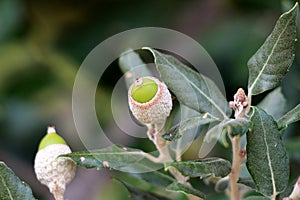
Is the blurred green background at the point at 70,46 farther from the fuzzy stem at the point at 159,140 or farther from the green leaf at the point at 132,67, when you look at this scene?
the fuzzy stem at the point at 159,140

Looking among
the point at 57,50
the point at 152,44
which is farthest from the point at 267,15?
the point at 57,50

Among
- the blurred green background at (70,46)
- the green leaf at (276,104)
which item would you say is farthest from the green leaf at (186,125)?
the blurred green background at (70,46)

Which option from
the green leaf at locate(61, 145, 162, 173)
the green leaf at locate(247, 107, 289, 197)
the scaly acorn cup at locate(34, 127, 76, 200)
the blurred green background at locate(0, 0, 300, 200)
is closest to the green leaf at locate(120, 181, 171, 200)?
the green leaf at locate(61, 145, 162, 173)

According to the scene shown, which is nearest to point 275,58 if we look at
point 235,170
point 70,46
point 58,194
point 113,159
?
point 235,170

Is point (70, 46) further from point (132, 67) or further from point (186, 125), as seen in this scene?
point (186, 125)

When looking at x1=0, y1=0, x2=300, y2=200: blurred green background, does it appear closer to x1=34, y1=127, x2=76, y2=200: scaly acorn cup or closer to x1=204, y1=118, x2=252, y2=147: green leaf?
x1=34, y1=127, x2=76, y2=200: scaly acorn cup
